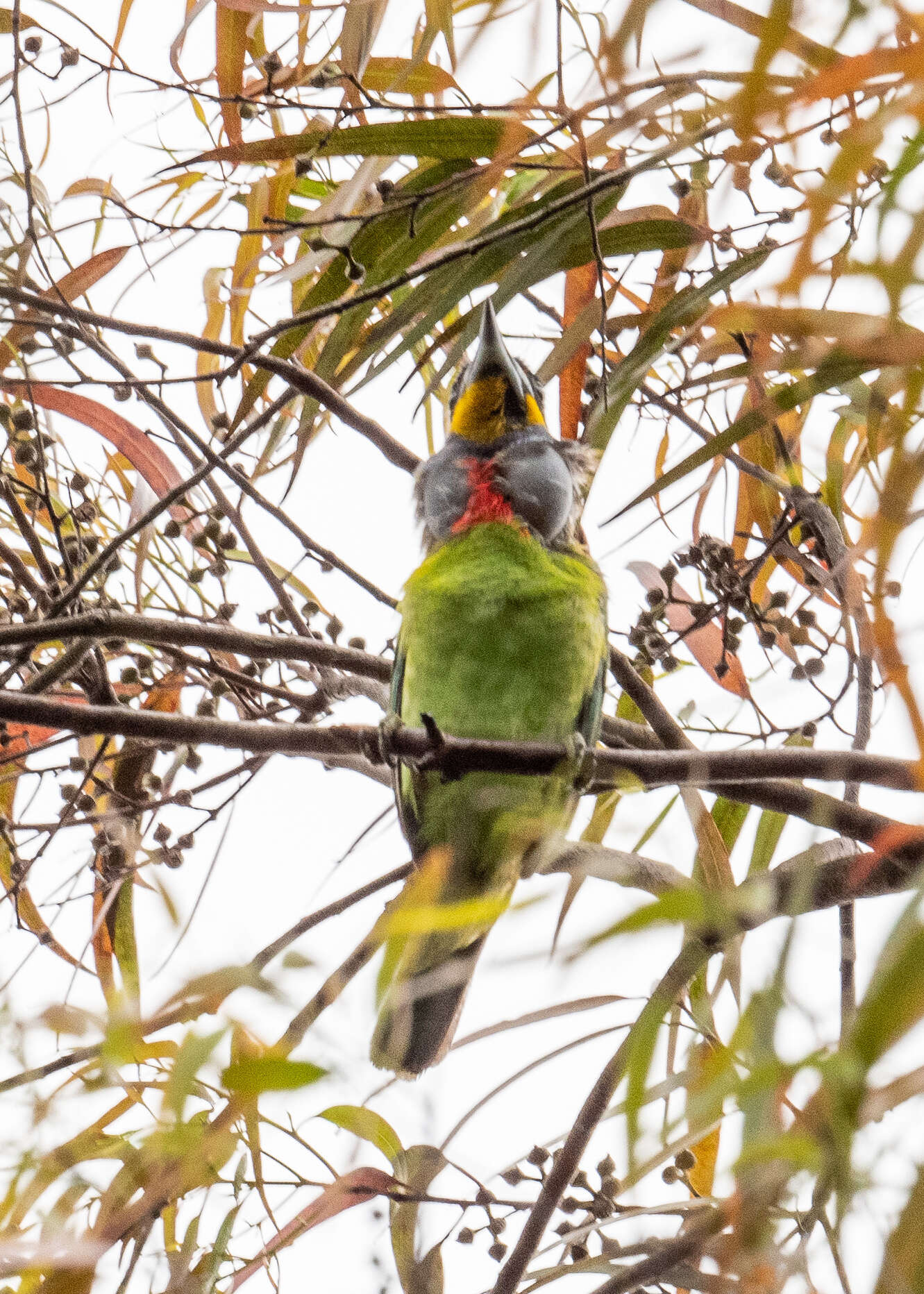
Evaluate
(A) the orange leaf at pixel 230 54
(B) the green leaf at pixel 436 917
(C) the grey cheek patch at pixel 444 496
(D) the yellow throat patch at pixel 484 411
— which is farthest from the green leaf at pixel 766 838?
(A) the orange leaf at pixel 230 54

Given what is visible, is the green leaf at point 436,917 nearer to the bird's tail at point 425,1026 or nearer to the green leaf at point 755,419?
the green leaf at point 755,419

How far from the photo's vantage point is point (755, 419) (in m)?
1.56

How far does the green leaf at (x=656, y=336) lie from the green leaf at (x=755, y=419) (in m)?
0.16

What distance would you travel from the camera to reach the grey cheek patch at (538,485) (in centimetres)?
236

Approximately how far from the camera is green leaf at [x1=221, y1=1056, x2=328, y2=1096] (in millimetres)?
816

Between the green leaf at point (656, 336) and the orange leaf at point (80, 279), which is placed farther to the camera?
the orange leaf at point (80, 279)

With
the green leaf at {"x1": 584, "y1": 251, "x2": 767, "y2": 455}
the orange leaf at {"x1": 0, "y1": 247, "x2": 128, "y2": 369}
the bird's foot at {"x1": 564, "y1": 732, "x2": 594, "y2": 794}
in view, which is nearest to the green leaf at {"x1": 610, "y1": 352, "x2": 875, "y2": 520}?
the green leaf at {"x1": 584, "y1": 251, "x2": 767, "y2": 455}

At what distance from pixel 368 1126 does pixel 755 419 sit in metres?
1.05

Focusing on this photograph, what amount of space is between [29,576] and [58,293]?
0.46 m

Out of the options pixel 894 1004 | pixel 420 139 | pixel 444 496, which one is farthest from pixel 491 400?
pixel 894 1004

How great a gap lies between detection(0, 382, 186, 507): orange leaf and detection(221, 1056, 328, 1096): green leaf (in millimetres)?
1483

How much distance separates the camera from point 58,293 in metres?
1.87

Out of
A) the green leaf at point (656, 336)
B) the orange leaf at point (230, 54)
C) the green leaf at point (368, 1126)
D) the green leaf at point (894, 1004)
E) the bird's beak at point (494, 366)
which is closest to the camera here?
the green leaf at point (894, 1004)

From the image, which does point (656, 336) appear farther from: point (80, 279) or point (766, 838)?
point (80, 279)
